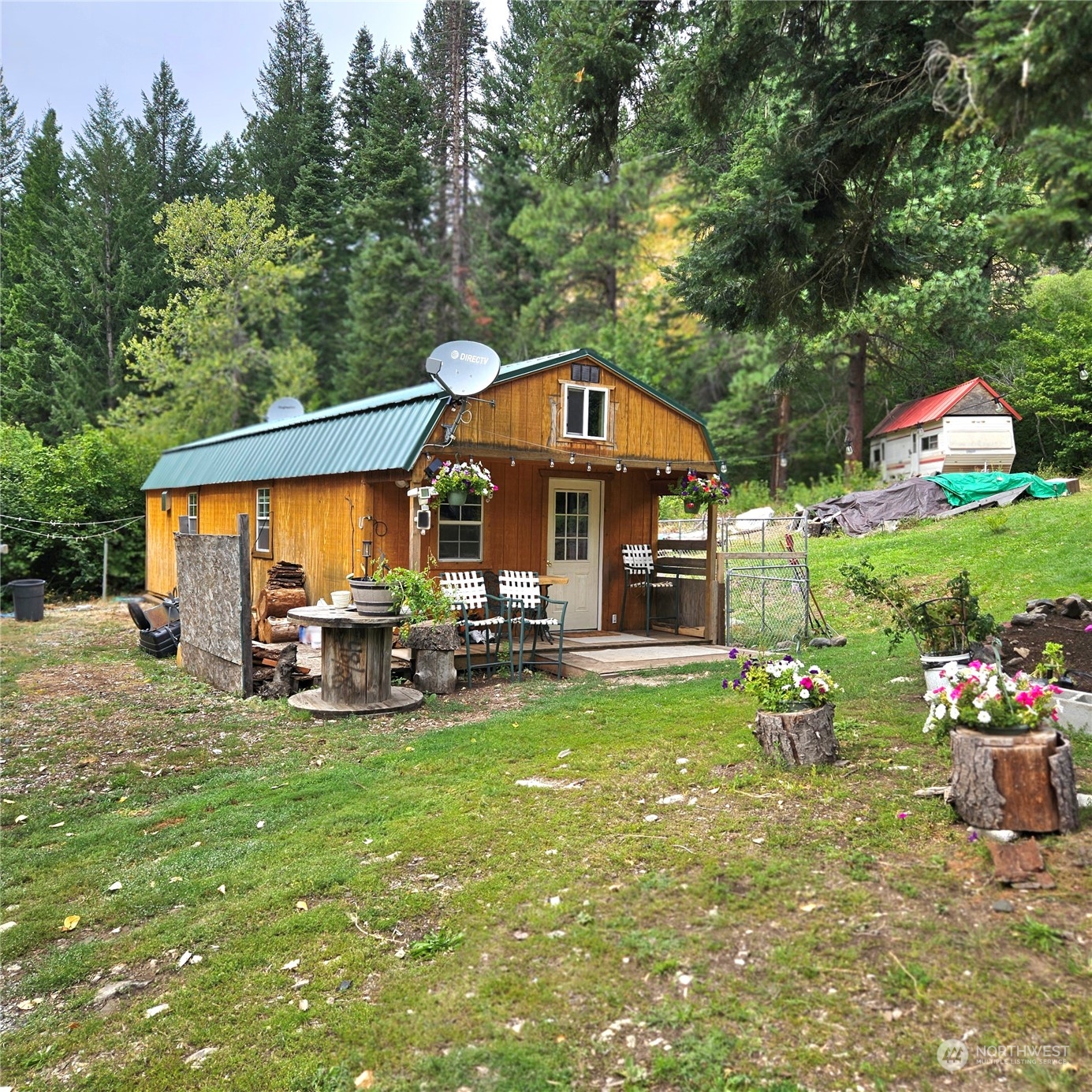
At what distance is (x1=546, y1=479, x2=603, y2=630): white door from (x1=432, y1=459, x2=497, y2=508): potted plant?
2.29 m

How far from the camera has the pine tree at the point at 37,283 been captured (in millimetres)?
21359

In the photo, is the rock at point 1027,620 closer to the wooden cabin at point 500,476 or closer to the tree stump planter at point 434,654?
the wooden cabin at point 500,476

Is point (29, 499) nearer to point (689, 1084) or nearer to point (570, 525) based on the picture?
point (570, 525)

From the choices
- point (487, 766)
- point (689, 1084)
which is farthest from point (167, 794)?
point (689, 1084)

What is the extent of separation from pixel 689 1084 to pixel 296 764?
408cm

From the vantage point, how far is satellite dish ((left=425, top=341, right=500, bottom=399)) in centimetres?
810

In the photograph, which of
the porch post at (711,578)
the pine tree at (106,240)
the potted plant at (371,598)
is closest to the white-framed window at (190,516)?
the pine tree at (106,240)

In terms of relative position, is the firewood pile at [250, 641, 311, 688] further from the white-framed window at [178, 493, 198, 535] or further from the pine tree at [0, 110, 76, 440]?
the pine tree at [0, 110, 76, 440]

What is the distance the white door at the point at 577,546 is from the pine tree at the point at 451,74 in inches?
399

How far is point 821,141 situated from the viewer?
5387mm

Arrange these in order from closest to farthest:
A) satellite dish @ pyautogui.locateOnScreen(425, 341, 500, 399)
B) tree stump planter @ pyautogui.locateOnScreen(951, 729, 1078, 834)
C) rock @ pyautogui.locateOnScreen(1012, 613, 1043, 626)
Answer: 1. tree stump planter @ pyautogui.locateOnScreen(951, 729, 1078, 834)
2. rock @ pyautogui.locateOnScreen(1012, 613, 1043, 626)
3. satellite dish @ pyautogui.locateOnScreen(425, 341, 500, 399)

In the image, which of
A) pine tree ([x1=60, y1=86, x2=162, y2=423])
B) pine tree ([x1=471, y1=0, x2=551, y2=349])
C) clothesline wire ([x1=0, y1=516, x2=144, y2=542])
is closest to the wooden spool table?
clothesline wire ([x1=0, y1=516, x2=144, y2=542])

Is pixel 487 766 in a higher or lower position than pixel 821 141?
lower

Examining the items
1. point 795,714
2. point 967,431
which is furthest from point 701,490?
point 967,431
